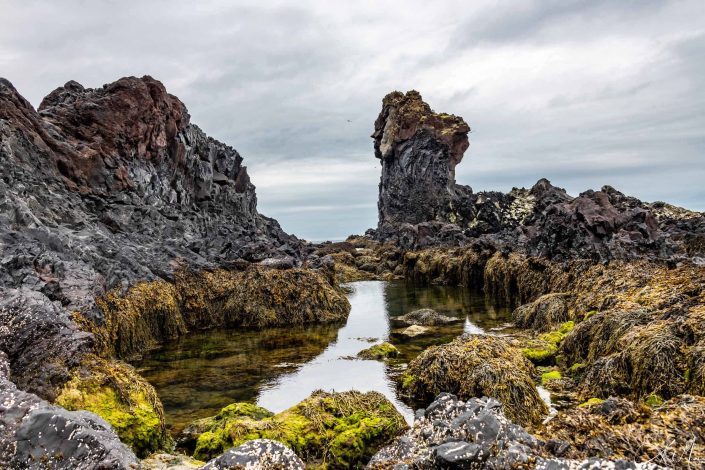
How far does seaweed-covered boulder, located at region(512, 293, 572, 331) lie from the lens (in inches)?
682

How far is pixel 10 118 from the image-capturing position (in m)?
23.2

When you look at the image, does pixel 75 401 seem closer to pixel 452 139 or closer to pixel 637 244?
pixel 637 244

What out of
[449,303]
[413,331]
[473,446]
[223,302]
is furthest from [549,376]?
[449,303]

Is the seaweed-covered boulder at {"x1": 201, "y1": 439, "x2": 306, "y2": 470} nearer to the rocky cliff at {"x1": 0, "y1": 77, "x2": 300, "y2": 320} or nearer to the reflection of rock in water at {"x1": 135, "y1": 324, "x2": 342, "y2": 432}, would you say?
the reflection of rock in water at {"x1": 135, "y1": 324, "x2": 342, "y2": 432}

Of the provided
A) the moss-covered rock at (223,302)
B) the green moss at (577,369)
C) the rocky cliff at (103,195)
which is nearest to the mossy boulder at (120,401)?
the rocky cliff at (103,195)

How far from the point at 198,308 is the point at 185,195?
20.5m

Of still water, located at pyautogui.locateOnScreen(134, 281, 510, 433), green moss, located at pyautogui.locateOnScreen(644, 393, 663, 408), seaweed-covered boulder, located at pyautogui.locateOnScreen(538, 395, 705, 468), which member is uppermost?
seaweed-covered boulder, located at pyautogui.locateOnScreen(538, 395, 705, 468)

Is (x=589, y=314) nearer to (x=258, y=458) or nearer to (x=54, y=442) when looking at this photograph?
(x=258, y=458)

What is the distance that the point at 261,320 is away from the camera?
2167 cm

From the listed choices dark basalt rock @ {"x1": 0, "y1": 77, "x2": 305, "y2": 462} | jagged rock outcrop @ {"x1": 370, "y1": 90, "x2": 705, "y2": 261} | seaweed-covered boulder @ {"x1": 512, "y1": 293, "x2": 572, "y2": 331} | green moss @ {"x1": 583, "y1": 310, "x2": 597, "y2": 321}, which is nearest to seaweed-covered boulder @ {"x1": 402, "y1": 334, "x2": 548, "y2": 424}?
green moss @ {"x1": 583, "y1": 310, "x2": 597, "y2": 321}

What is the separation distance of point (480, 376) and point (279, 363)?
7211mm

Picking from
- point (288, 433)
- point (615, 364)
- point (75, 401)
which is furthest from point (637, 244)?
point (75, 401)

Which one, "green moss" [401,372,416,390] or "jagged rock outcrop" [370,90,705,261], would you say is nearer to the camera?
"green moss" [401,372,416,390]

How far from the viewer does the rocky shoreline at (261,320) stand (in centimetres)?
521
